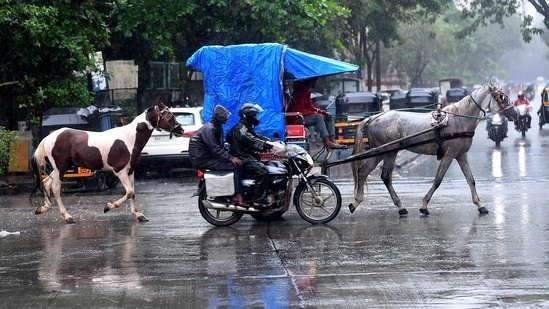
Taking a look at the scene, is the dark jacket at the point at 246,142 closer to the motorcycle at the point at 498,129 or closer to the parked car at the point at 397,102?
the motorcycle at the point at 498,129

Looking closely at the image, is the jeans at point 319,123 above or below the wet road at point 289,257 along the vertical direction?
above

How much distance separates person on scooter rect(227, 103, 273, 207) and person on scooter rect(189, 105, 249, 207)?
0.46ft

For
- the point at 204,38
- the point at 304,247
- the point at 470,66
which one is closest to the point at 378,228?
the point at 304,247

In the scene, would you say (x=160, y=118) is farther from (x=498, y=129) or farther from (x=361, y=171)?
(x=498, y=129)

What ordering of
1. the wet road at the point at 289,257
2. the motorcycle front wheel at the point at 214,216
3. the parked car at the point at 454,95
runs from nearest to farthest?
the wet road at the point at 289,257, the motorcycle front wheel at the point at 214,216, the parked car at the point at 454,95

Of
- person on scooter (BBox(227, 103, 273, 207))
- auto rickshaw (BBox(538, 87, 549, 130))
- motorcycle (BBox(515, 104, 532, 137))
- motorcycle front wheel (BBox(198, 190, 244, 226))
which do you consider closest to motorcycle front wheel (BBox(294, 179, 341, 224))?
person on scooter (BBox(227, 103, 273, 207))

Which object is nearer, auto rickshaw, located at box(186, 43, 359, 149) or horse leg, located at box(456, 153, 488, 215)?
horse leg, located at box(456, 153, 488, 215)

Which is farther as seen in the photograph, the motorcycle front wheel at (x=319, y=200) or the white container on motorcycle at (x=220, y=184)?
the motorcycle front wheel at (x=319, y=200)

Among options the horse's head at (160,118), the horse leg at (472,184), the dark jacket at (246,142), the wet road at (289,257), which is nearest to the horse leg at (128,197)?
the wet road at (289,257)

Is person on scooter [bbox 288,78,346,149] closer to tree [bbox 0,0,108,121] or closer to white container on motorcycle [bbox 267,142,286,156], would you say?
white container on motorcycle [bbox 267,142,286,156]

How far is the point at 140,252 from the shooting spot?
11.8 m

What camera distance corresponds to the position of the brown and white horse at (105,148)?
1527cm

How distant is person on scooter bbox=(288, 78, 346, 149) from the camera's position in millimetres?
16234

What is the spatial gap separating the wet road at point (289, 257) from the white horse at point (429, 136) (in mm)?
580
